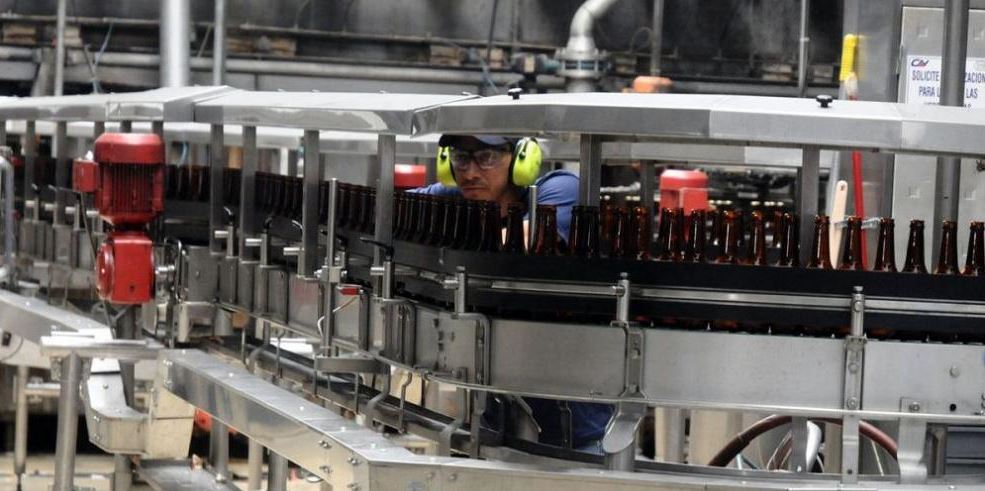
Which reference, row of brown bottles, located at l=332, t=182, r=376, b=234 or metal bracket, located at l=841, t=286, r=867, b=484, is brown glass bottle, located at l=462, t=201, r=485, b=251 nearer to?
row of brown bottles, located at l=332, t=182, r=376, b=234

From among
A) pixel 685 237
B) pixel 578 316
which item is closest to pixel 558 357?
pixel 578 316

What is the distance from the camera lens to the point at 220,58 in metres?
9.69

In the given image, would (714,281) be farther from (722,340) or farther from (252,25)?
(252,25)

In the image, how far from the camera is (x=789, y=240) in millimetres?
3389

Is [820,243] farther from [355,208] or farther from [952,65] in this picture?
[952,65]

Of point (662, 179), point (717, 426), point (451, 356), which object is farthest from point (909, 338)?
point (662, 179)

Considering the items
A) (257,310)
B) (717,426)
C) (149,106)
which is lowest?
(717,426)

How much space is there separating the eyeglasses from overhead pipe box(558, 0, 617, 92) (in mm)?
5830

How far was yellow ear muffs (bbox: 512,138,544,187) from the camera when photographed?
14.2ft

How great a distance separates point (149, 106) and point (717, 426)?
2.19 m

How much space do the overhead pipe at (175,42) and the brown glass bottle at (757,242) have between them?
21.4 feet

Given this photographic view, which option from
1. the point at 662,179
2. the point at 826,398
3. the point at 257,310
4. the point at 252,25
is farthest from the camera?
the point at 252,25

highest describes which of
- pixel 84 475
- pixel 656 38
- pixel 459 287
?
pixel 656 38

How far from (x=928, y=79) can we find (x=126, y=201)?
2.56 metres
